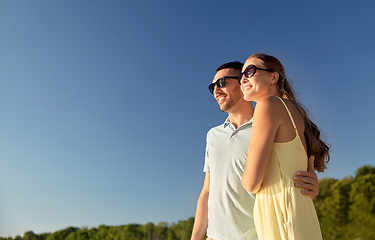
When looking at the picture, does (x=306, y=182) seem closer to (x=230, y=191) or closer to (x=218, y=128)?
(x=230, y=191)

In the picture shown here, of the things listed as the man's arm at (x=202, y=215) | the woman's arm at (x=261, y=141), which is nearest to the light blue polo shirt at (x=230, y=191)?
the man's arm at (x=202, y=215)

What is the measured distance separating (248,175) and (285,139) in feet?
1.02

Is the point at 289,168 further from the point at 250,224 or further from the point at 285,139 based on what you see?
the point at 250,224

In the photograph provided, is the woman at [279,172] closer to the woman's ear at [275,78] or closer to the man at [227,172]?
the man at [227,172]

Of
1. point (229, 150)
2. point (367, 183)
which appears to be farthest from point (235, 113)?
point (367, 183)

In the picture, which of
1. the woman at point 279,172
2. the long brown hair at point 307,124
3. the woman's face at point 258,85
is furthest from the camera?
the woman's face at point 258,85

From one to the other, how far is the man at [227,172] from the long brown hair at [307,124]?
0.15m

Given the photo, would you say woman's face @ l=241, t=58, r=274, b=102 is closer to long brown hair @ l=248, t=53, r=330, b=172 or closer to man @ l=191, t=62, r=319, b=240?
long brown hair @ l=248, t=53, r=330, b=172

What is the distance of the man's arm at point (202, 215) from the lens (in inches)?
126

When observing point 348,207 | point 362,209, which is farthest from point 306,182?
point 348,207

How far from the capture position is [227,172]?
9.34 feet

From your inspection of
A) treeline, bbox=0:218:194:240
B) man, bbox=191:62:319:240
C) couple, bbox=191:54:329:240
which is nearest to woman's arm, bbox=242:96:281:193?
couple, bbox=191:54:329:240

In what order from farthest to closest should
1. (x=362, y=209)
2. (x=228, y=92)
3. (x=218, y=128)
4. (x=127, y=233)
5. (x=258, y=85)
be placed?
(x=127, y=233)
(x=362, y=209)
(x=228, y=92)
(x=218, y=128)
(x=258, y=85)

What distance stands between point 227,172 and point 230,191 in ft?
0.61
